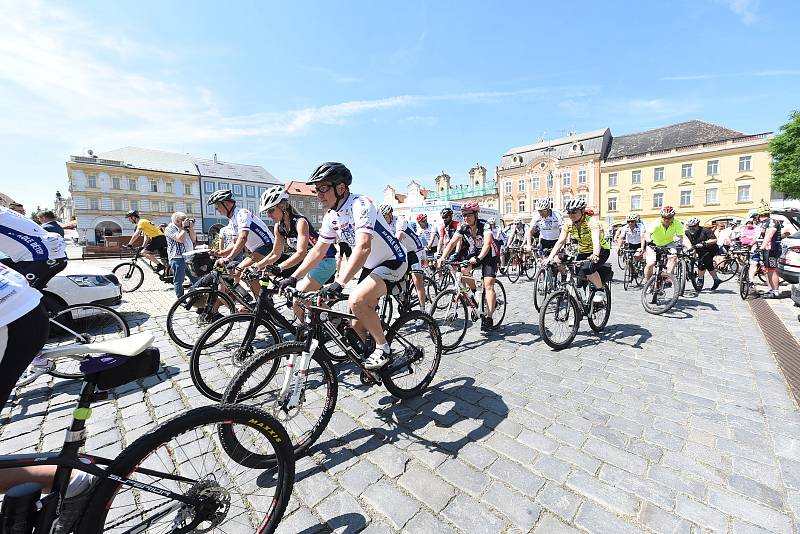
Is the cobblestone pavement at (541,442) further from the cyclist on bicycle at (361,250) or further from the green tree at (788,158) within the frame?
Result: the green tree at (788,158)

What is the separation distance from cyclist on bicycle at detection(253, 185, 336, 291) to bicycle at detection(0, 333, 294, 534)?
2.70m

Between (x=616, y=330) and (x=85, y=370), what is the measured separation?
6657mm

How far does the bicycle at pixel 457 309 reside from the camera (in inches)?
214

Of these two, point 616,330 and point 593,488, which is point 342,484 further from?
point 616,330

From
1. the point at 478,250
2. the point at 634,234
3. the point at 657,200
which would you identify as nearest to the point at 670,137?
the point at 657,200

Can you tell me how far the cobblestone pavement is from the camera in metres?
2.13

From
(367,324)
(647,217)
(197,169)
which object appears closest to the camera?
(367,324)

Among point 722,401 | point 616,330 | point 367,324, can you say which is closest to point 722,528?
point 722,401

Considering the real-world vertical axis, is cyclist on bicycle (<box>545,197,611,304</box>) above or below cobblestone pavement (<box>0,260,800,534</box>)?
above

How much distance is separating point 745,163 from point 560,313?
174ft

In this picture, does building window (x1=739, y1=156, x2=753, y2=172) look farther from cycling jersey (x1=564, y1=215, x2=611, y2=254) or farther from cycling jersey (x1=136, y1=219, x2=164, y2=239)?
cycling jersey (x1=136, y1=219, x2=164, y2=239)

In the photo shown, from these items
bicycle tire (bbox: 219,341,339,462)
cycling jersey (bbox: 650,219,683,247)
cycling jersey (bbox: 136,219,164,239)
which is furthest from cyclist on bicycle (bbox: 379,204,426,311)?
cycling jersey (bbox: 136,219,164,239)

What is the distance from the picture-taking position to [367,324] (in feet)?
10.7

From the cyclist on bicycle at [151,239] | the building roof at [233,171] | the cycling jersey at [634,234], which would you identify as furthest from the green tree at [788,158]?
the building roof at [233,171]
